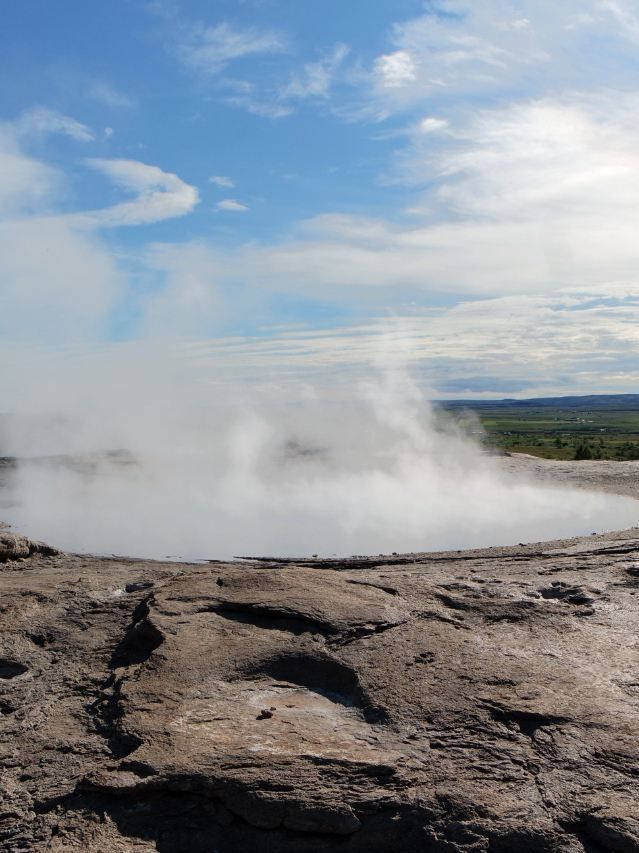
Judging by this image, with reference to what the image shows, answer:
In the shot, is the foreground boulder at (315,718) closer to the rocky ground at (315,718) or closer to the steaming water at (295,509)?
the rocky ground at (315,718)

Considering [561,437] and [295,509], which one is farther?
[561,437]

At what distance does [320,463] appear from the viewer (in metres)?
24.1

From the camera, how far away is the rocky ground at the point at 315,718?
4469 mm

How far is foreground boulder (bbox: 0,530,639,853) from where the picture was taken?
4.47 metres

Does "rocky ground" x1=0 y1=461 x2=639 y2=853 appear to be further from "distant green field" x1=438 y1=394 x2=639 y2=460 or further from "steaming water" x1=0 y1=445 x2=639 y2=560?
"distant green field" x1=438 y1=394 x2=639 y2=460

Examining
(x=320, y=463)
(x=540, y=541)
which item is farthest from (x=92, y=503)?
(x=540, y=541)

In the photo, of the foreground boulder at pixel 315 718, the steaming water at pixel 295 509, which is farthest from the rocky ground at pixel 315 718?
the steaming water at pixel 295 509

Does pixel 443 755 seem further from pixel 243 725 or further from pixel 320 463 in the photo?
pixel 320 463

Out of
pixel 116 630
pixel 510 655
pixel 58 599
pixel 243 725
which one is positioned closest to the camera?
pixel 243 725

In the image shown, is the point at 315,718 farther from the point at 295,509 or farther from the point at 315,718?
the point at 295,509

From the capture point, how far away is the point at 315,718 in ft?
17.3

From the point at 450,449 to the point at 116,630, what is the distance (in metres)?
20.9

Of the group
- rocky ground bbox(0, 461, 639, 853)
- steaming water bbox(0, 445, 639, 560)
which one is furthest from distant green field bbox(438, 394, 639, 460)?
rocky ground bbox(0, 461, 639, 853)

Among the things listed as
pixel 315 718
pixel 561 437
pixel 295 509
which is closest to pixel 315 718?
pixel 315 718
